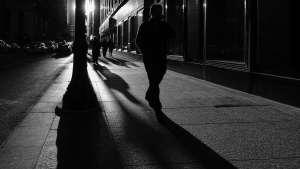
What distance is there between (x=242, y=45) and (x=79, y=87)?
16.7 feet

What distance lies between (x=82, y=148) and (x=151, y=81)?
7.03ft

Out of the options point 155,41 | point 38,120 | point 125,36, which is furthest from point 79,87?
point 125,36

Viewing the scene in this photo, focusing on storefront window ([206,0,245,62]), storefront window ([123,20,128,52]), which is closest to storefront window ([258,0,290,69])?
storefront window ([206,0,245,62])

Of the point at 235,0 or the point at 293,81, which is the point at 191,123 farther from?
the point at 235,0

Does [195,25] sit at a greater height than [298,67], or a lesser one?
greater

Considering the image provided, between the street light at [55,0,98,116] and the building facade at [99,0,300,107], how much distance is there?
3.94m

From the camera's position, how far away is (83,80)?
727 cm

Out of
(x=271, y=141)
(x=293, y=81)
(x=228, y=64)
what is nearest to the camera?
(x=271, y=141)

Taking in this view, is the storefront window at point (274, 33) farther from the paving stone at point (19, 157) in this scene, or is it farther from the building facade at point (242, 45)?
the paving stone at point (19, 157)

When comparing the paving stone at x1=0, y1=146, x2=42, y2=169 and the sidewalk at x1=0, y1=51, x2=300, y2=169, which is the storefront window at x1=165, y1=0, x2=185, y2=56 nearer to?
the sidewalk at x1=0, y1=51, x2=300, y2=169

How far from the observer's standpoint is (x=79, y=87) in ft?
23.3

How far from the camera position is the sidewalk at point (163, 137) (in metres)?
4.16

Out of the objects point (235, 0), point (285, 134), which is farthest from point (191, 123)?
point (235, 0)

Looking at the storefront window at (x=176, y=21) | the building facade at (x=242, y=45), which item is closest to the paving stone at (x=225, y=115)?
the building facade at (x=242, y=45)
